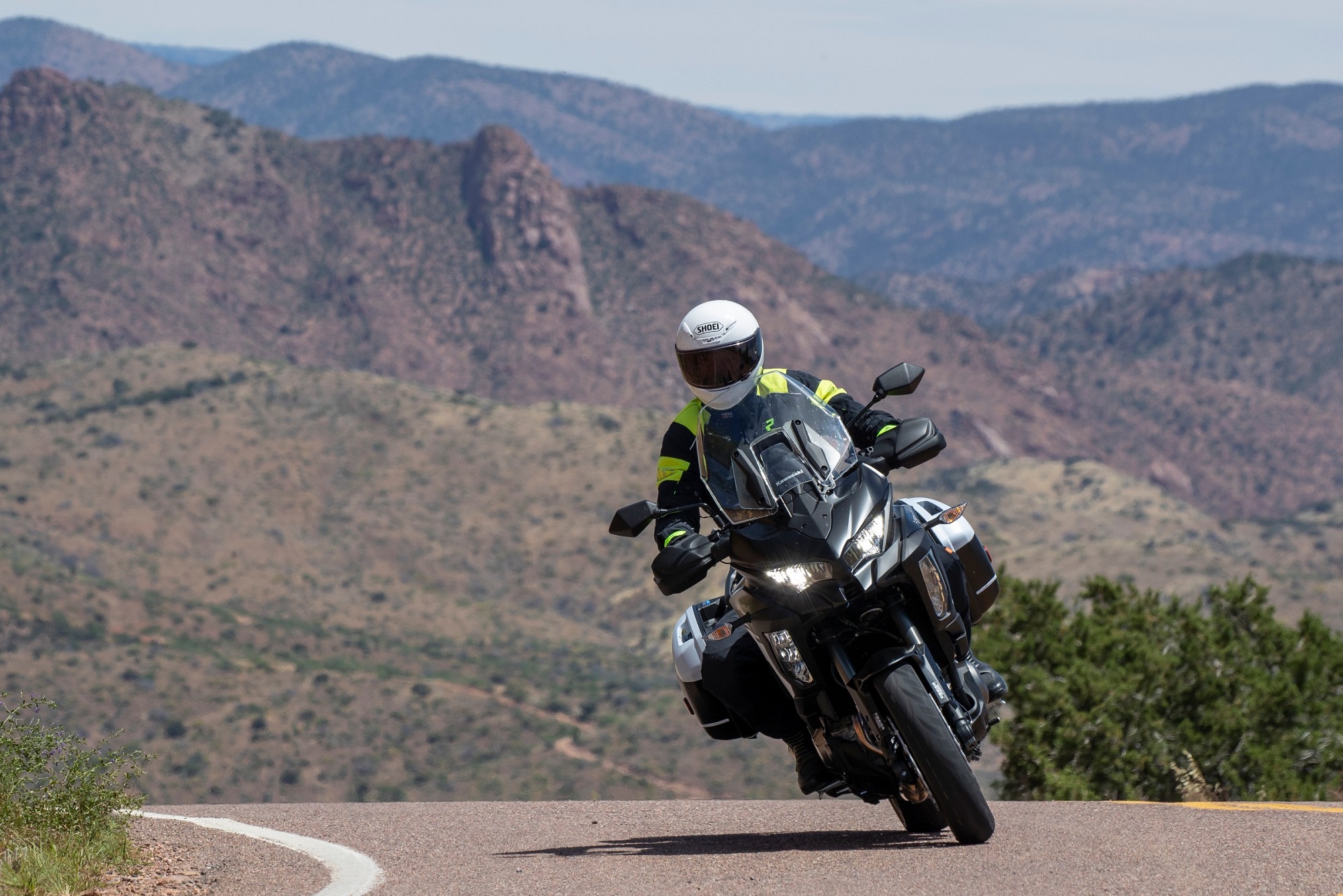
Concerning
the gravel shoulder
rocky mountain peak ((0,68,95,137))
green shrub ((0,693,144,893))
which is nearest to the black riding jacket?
the gravel shoulder

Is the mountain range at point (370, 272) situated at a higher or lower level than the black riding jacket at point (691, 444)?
lower

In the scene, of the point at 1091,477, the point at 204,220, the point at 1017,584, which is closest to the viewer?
the point at 1017,584

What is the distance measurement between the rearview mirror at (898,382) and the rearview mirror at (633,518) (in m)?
1.25

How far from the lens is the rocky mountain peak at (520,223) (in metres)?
188

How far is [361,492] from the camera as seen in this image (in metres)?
100

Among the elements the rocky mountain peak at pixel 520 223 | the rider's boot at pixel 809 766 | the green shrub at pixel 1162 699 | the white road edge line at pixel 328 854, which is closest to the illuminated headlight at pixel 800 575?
the rider's boot at pixel 809 766

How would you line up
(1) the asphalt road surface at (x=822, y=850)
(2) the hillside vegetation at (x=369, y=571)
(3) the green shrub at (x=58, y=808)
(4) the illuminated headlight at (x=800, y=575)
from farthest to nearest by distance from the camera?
(2) the hillside vegetation at (x=369, y=571)
(4) the illuminated headlight at (x=800, y=575)
(3) the green shrub at (x=58, y=808)
(1) the asphalt road surface at (x=822, y=850)

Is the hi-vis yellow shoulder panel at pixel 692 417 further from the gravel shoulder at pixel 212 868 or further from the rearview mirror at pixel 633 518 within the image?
the gravel shoulder at pixel 212 868

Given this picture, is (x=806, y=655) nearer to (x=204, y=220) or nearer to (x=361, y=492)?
(x=361, y=492)

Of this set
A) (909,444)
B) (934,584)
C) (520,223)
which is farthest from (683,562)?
(520,223)

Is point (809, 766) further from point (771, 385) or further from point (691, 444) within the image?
point (771, 385)

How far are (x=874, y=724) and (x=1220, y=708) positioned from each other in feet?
41.8

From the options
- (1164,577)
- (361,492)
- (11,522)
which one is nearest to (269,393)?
(361,492)

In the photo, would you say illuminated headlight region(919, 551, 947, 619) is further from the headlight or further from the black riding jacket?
the black riding jacket
